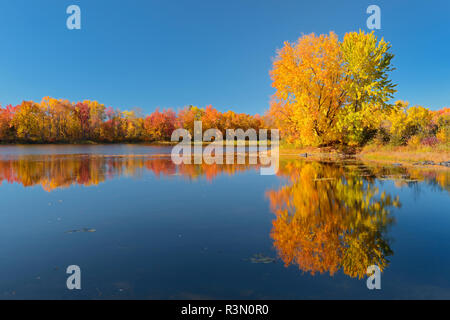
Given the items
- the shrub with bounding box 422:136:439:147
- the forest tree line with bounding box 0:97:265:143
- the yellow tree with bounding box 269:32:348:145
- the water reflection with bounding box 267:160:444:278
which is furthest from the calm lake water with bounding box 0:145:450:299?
the forest tree line with bounding box 0:97:265:143


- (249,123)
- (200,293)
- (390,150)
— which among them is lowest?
(200,293)

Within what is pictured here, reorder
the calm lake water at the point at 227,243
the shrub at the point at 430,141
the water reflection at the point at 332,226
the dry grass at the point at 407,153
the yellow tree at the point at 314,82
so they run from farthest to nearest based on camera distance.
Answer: the yellow tree at the point at 314,82, the shrub at the point at 430,141, the dry grass at the point at 407,153, the water reflection at the point at 332,226, the calm lake water at the point at 227,243

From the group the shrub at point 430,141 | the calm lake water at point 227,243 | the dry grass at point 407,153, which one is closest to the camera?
the calm lake water at point 227,243

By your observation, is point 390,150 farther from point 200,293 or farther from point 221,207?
point 200,293

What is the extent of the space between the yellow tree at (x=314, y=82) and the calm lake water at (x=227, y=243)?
1910 cm

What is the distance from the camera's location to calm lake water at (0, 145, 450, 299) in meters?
4.57

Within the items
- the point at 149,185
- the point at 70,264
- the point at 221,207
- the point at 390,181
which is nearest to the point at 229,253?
the point at 70,264

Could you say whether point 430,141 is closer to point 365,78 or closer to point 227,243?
point 365,78

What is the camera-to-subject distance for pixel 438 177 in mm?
15070

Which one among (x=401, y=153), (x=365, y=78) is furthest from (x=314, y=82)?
(x=401, y=153)

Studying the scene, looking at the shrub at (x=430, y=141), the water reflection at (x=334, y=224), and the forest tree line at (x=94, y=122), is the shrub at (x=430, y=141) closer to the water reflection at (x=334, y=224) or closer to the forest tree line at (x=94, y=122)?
the water reflection at (x=334, y=224)

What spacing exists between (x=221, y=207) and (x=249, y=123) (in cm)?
10540

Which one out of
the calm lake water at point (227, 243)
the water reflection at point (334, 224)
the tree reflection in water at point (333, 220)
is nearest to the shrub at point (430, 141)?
the tree reflection in water at point (333, 220)

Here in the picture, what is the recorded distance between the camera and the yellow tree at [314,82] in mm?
29766
